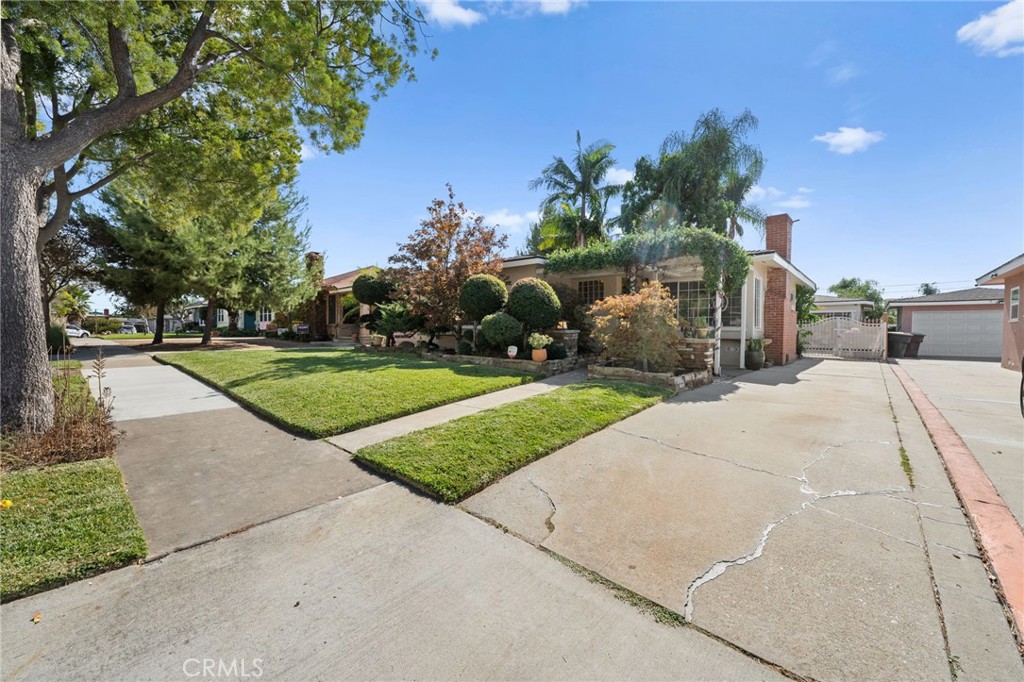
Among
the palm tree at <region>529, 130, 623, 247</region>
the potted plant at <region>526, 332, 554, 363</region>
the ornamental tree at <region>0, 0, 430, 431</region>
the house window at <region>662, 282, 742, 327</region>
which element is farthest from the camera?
the palm tree at <region>529, 130, 623, 247</region>

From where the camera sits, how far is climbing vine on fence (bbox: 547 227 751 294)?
9852mm

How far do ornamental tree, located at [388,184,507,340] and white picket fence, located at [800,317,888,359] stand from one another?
1556cm

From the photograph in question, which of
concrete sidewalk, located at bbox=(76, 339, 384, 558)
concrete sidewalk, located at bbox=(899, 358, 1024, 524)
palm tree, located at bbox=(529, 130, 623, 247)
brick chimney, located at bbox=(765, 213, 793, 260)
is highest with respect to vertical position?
palm tree, located at bbox=(529, 130, 623, 247)

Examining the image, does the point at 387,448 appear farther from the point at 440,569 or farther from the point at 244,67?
the point at 244,67

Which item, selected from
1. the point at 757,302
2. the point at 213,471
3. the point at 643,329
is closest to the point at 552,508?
the point at 213,471

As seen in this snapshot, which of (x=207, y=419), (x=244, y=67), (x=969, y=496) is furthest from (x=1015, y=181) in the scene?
(x=207, y=419)

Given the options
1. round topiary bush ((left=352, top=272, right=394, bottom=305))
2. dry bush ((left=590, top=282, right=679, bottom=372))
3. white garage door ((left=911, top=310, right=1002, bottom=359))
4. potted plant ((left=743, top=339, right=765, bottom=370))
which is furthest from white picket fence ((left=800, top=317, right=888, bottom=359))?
round topiary bush ((left=352, top=272, right=394, bottom=305))

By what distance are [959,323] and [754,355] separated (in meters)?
17.3

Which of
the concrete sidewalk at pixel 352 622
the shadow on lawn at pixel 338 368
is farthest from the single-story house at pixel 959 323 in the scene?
the concrete sidewalk at pixel 352 622

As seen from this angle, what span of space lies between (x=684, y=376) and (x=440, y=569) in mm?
7314

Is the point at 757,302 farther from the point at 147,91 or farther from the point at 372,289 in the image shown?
the point at 147,91

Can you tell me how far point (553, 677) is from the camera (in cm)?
167

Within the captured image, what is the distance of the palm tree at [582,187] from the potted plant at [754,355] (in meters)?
12.0

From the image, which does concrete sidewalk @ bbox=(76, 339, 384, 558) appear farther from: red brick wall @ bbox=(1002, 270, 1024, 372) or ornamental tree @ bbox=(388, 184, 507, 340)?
red brick wall @ bbox=(1002, 270, 1024, 372)
